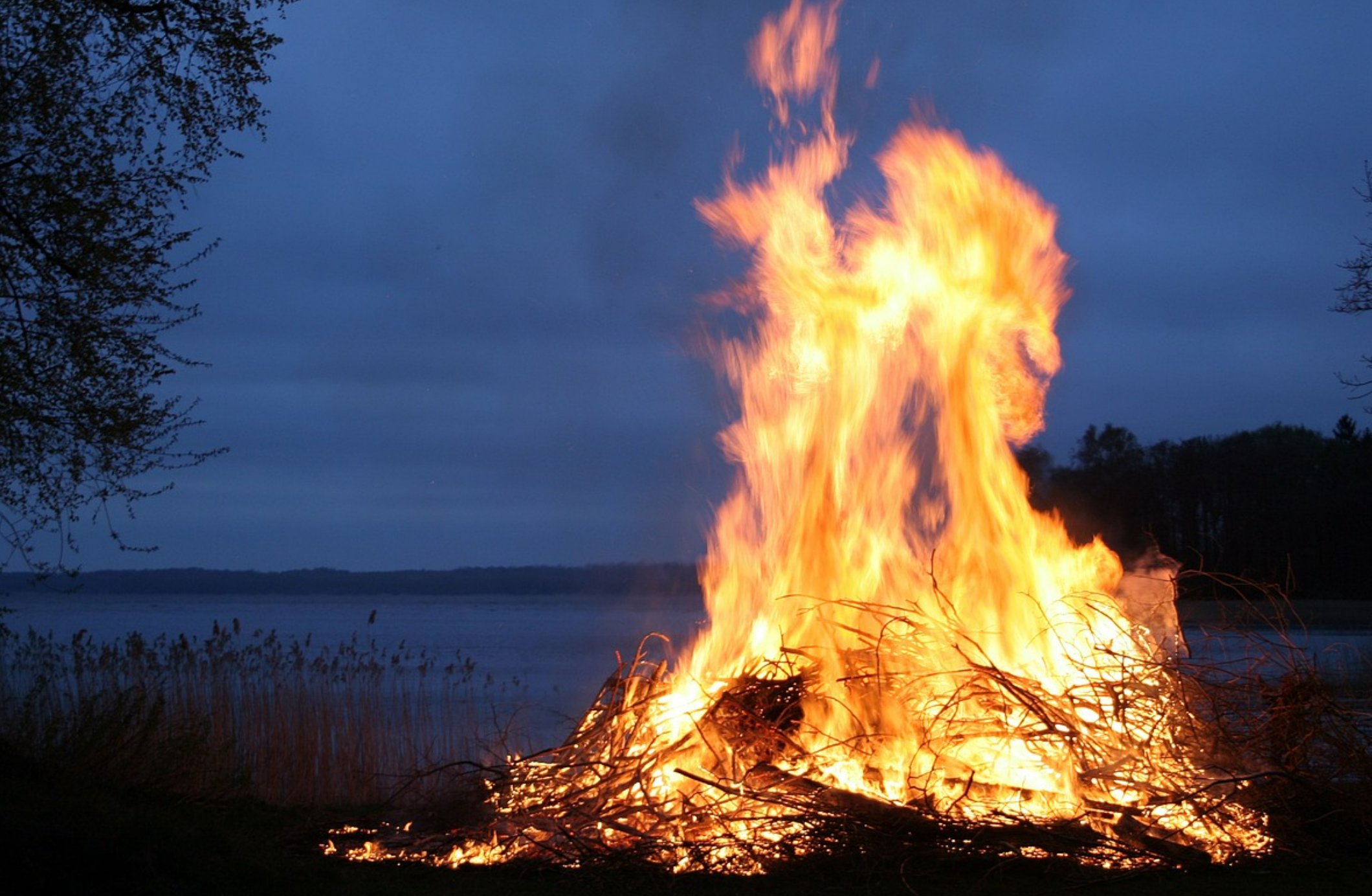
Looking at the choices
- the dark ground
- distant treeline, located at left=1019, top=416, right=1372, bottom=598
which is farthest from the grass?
distant treeline, located at left=1019, top=416, right=1372, bottom=598

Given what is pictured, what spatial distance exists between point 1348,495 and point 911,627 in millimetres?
33133

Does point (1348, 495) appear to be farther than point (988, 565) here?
Yes

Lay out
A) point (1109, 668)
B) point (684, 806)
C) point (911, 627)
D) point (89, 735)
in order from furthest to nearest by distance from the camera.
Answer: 1. point (89, 735)
2. point (911, 627)
3. point (1109, 668)
4. point (684, 806)

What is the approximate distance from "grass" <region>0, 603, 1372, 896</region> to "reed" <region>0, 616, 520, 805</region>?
24mm

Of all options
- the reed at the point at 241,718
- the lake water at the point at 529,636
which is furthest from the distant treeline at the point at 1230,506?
the reed at the point at 241,718

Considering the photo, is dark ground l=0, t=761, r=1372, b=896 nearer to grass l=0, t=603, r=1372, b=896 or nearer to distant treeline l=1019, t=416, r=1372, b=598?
grass l=0, t=603, r=1372, b=896

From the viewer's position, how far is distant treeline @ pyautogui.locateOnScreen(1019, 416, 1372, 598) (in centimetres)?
2875

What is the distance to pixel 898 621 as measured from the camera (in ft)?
22.9

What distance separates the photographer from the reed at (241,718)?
8.22 m

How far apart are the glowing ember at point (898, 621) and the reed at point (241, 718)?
7.75 feet

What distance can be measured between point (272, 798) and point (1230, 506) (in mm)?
31299

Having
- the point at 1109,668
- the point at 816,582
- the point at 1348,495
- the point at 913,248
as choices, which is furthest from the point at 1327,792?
the point at 1348,495

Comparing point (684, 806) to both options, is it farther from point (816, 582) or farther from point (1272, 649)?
point (1272, 649)

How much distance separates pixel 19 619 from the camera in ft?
156
